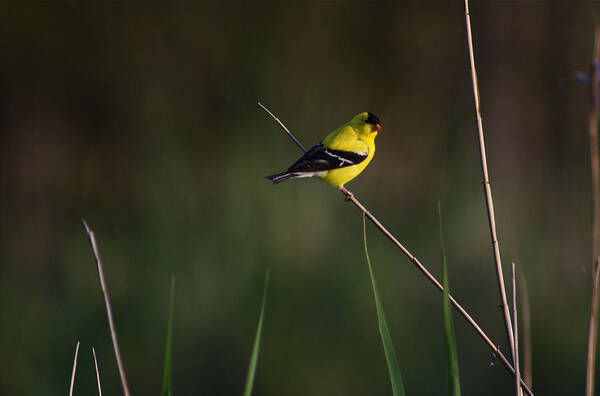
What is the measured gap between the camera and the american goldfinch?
2279mm

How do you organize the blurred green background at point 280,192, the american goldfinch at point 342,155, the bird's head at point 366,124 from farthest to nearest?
the blurred green background at point 280,192 < the bird's head at point 366,124 < the american goldfinch at point 342,155

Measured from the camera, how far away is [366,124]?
248 cm

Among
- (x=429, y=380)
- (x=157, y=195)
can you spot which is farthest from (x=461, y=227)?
(x=157, y=195)

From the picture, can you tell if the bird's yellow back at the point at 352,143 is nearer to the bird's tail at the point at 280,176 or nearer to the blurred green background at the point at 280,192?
the bird's tail at the point at 280,176

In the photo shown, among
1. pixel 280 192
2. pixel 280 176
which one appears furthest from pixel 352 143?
pixel 280 192

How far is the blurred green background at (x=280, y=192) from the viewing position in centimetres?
347

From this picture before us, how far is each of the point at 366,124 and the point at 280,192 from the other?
1.73m

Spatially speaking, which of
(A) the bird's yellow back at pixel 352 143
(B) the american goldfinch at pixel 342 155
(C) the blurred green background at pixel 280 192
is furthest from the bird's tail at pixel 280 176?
(C) the blurred green background at pixel 280 192

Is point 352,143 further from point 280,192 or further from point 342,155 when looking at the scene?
point 280,192

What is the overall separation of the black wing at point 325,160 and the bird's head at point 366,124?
0.12 meters

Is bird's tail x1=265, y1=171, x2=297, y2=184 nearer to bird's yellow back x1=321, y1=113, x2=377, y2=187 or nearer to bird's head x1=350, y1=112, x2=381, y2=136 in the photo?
bird's yellow back x1=321, y1=113, x2=377, y2=187

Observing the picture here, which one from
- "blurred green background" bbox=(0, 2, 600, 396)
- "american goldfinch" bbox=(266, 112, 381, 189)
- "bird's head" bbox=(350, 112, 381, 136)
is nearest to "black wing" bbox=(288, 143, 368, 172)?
"american goldfinch" bbox=(266, 112, 381, 189)

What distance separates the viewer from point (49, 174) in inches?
196

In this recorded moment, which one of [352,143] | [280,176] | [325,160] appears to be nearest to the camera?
[280,176]
